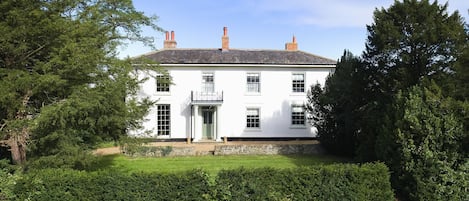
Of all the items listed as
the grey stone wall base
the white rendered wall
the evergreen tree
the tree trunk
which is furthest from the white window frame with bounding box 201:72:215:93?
the tree trunk

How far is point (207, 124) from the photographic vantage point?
1109 inches

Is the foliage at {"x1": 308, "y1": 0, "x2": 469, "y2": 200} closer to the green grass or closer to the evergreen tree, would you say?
the evergreen tree

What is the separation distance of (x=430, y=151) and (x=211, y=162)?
10584 millimetres

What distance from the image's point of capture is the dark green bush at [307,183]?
9.03m

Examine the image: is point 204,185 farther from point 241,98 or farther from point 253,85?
point 253,85

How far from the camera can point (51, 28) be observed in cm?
1023

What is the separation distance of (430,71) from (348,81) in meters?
3.62

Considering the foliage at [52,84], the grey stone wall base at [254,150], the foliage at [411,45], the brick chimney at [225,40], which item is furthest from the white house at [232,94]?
the foliage at [52,84]

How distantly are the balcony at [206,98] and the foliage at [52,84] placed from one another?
14.5 m

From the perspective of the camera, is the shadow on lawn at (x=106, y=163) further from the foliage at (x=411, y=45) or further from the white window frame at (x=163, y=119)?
the foliage at (x=411, y=45)

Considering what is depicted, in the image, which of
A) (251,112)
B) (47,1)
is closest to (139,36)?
(47,1)

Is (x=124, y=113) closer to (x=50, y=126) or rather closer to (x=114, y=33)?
(x=50, y=126)

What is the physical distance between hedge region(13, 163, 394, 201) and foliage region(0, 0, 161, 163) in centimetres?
Result: 193

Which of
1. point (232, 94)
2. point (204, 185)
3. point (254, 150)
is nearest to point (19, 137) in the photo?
point (204, 185)
